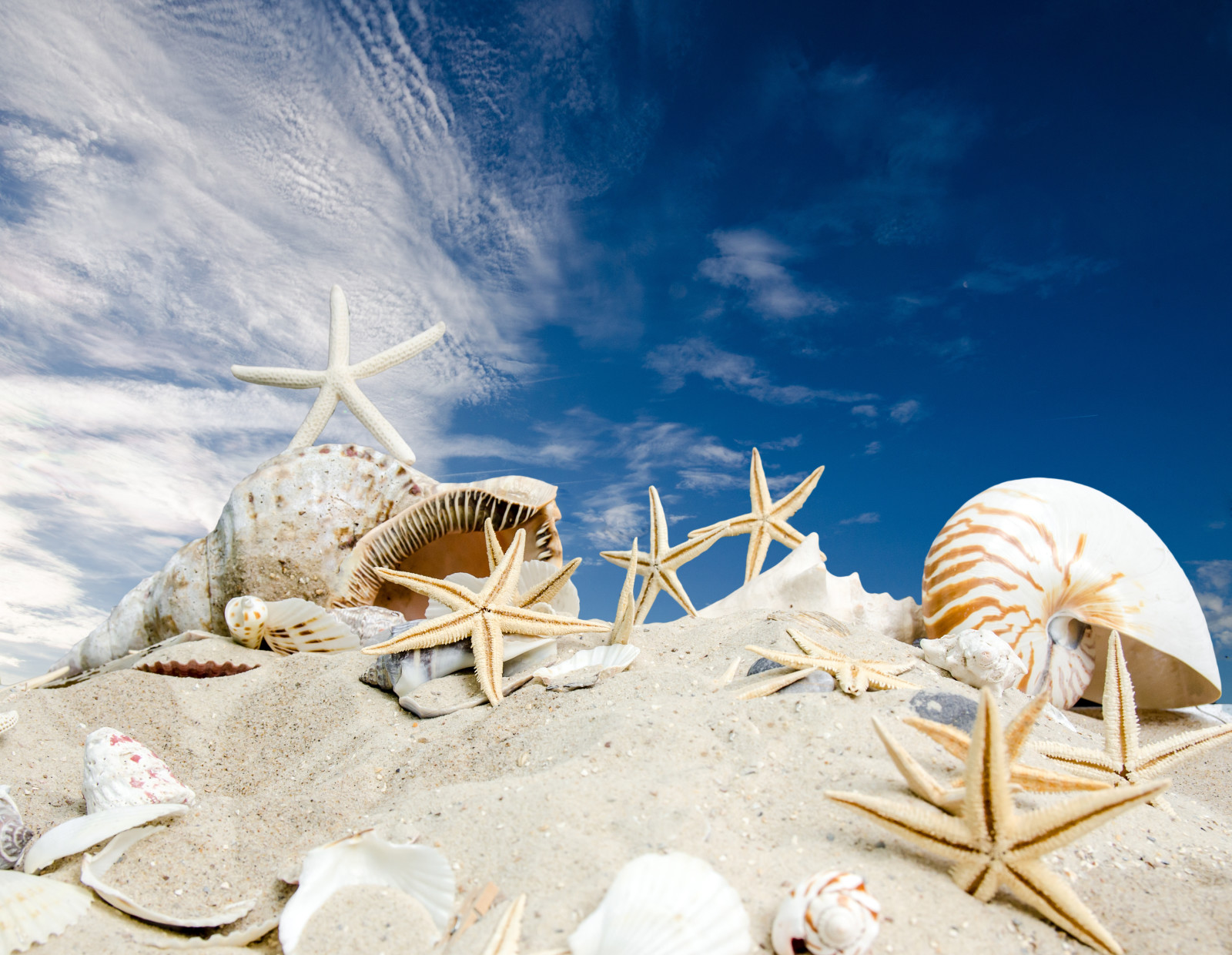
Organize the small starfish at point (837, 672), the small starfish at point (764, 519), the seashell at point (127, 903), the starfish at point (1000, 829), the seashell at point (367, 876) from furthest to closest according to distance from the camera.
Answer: the small starfish at point (764, 519) → the small starfish at point (837, 672) → the seashell at point (127, 903) → the seashell at point (367, 876) → the starfish at point (1000, 829)

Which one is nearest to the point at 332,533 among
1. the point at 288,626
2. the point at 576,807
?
the point at 288,626

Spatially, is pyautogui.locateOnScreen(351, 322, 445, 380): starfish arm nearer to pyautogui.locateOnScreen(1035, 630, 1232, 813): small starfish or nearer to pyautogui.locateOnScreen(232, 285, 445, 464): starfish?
pyautogui.locateOnScreen(232, 285, 445, 464): starfish

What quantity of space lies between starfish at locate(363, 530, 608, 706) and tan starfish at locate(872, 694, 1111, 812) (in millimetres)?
1581

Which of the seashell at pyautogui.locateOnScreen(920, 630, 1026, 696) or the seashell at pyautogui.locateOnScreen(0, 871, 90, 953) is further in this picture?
the seashell at pyautogui.locateOnScreen(920, 630, 1026, 696)

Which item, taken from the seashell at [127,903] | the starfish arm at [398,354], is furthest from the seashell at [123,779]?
the starfish arm at [398,354]

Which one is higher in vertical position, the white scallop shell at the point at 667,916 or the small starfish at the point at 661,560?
the small starfish at the point at 661,560

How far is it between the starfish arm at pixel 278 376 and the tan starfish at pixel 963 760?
310 inches

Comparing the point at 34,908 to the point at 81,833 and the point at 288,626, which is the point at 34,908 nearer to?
the point at 81,833

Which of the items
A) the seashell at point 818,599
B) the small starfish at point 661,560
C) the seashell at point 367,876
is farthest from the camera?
the small starfish at point 661,560

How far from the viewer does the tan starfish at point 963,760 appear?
1447 millimetres

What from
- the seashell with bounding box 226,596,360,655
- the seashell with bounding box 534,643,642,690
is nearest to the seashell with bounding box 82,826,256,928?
the seashell with bounding box 534,643,642,690

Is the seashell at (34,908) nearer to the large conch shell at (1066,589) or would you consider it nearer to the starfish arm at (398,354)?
the large conch shell at (1066,589)

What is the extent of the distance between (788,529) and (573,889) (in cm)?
416

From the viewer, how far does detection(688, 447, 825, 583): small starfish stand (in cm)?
512
